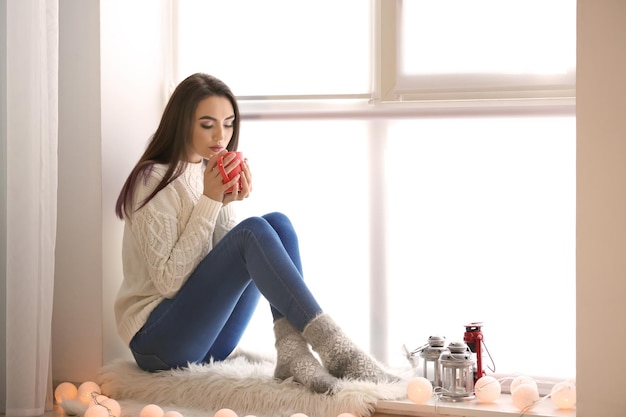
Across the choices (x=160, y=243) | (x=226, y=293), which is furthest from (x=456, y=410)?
(x=160, y=243)

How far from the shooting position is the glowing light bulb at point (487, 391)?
232 centimetres

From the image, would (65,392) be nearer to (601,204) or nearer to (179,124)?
(179,124)

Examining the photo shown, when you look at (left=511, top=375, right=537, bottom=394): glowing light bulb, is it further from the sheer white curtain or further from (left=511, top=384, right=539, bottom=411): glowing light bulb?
the sheer white curtain

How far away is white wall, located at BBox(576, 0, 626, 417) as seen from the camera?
206 cm

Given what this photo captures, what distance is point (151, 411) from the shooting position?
223 centimetres

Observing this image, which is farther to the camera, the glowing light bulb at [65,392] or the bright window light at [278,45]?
the bright window light at [278,45]

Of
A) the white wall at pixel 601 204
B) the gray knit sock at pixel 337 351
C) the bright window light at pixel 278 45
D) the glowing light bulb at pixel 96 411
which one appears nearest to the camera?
the white wall at pixel 601 204

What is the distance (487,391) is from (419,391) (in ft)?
0.67

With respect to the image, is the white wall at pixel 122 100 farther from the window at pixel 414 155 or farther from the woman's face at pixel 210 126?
the woman's face at pixel 210 126

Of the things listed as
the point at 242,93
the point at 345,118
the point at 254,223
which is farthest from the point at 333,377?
the point at 242,93

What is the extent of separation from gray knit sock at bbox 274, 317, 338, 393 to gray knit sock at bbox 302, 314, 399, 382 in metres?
0.04

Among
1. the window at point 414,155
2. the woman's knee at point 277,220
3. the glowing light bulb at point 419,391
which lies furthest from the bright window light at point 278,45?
the glowing light bulb at point 419,391

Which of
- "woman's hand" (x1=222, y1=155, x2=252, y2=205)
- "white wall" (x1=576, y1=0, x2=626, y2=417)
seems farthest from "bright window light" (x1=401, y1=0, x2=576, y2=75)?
"woman's hand" (x1=222, y1=155, x2=252, y2=205)

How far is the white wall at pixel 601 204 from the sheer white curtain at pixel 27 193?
150cm
